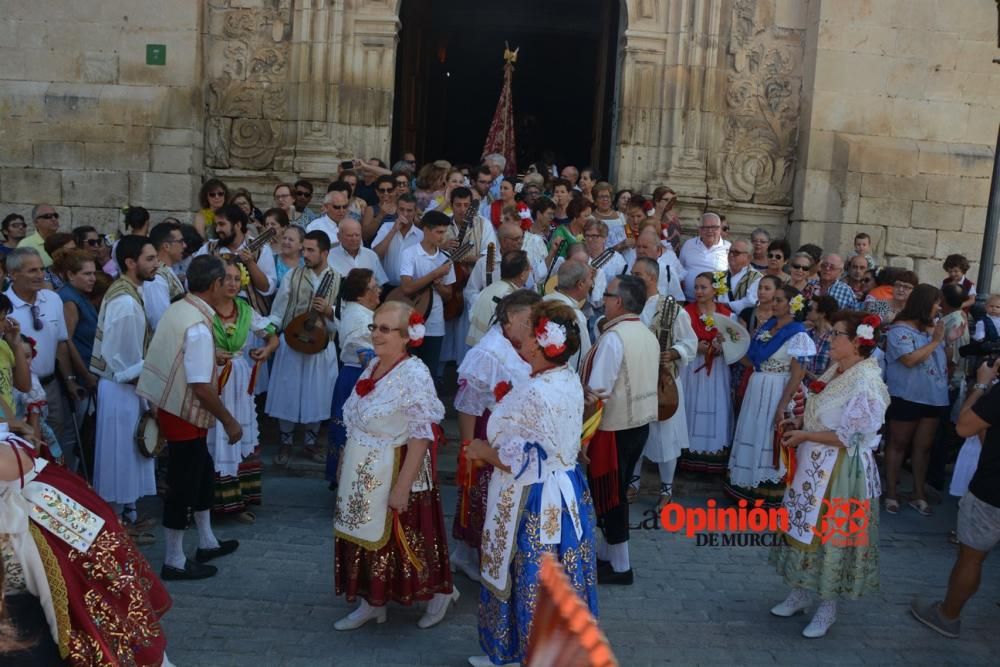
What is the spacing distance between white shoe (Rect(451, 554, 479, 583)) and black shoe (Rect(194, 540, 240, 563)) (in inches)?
53.0

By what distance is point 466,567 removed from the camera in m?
5.79

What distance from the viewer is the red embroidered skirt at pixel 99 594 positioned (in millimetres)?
3230

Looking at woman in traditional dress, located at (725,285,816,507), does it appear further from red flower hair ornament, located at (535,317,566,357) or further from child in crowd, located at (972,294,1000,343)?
red flower hair ornament, located at (535,317,566,357)

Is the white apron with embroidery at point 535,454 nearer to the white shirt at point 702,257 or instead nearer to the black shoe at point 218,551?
the black shoe at point 218,551

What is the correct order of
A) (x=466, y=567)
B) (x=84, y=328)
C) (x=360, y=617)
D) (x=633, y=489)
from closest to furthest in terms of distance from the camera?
1. (x=360, y=617)
2. (x=466, y=567)
3. (x=84, y=328)
4. (x=633, y=489)

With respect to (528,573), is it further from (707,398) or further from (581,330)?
(707,398)

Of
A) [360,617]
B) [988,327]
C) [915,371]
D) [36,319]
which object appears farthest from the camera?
[988,327]

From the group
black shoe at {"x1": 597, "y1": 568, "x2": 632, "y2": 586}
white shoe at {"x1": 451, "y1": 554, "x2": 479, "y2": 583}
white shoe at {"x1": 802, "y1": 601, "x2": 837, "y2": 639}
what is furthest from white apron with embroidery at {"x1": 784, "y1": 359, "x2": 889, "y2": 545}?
white shoe at {"x1": 451, "y1": 554, "x2": 479, "y2": 583}

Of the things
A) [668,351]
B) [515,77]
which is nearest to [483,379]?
[668,351]

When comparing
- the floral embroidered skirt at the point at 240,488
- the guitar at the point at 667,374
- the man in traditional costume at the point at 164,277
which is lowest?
the floral embroidered skirt at the point at 240,488

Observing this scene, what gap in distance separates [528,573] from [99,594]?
1.77 meters

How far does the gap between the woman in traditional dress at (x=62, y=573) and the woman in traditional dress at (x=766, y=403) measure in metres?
4.81

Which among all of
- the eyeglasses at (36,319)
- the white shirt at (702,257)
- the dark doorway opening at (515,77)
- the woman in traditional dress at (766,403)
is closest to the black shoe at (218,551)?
the eyeglasses at (36,319)

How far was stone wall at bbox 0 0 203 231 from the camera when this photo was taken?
420 inches
